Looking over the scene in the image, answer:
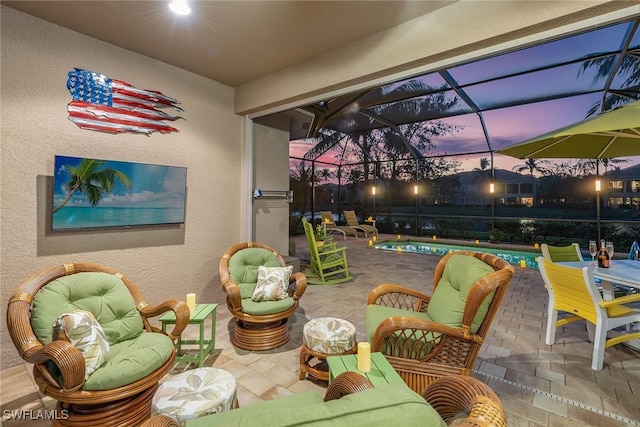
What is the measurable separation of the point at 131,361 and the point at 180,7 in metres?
2.58

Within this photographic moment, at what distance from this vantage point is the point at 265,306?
2.60 meters

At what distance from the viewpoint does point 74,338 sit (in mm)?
1560

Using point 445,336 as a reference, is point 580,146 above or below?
above

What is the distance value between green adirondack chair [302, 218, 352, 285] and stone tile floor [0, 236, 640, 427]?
1.15 m

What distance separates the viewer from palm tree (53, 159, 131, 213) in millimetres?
2508

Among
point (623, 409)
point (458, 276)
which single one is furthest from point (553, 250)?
point (458, 276)

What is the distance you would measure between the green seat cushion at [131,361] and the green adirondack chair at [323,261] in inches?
117

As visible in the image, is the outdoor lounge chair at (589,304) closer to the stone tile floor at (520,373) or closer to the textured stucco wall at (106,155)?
the stone tile floor at (520,373)

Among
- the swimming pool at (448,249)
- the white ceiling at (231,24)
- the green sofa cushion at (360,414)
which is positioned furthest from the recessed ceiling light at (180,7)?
the swimming pool at (448,249)

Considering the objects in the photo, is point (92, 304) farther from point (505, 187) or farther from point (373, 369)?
point (505, 187)

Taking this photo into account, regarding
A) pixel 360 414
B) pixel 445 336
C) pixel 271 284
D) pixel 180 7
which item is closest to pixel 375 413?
pixel 360 414

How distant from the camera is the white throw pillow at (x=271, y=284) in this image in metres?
2.79

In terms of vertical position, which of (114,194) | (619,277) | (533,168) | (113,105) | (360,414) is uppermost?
(533,168)

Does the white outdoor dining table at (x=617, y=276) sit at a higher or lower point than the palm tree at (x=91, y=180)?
lower
